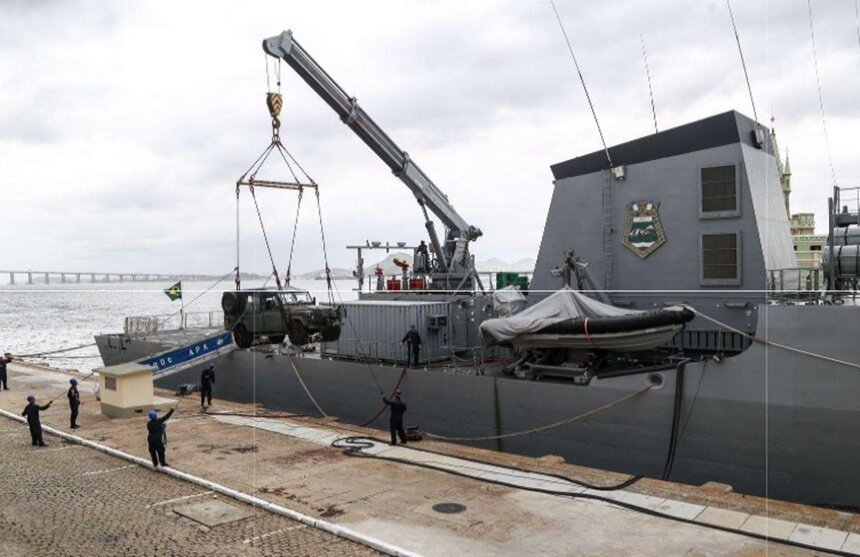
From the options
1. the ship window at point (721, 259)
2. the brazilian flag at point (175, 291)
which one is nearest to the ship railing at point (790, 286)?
the ship window at point (721, 259)

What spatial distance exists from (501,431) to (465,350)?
453 cm

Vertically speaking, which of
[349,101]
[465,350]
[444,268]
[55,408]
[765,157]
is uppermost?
[349,101]

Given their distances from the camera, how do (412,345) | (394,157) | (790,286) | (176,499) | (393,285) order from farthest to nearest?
1. (393,285)
2. (394,157)
3. (412,345)
4. (790,286)
5. (176,499)

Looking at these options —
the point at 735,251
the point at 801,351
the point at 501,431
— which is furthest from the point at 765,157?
the point at 501,431

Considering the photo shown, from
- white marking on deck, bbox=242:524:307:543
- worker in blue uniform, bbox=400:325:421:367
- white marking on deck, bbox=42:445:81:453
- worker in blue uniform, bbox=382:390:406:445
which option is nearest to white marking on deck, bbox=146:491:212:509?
white marking on deck, bbox=242:524:307:543

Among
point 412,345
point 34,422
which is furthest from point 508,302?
point 34,422

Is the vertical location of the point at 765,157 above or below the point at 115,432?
above

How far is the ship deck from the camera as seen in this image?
8.88 m

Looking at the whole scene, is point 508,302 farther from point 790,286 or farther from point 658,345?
point 790,286

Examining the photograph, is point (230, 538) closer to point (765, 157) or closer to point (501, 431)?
point (501, 431)

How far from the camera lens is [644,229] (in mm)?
16047

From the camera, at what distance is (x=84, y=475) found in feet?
42.0

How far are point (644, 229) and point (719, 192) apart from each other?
1.87 m

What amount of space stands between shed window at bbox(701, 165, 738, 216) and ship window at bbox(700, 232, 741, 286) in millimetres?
553
